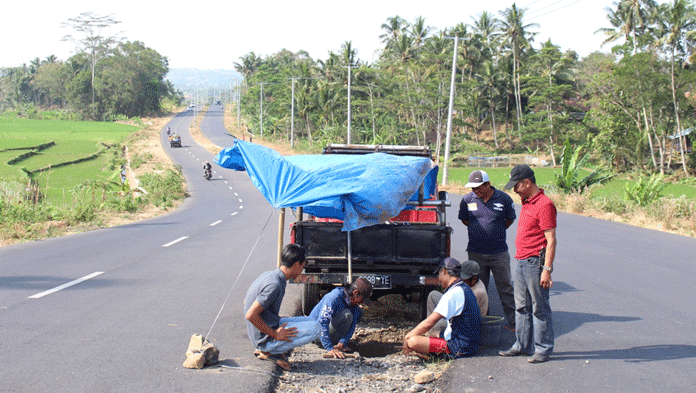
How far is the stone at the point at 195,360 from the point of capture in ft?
17.1

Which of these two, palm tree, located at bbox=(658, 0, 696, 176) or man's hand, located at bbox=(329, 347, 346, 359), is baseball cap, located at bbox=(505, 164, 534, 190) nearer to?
man's hand, located at bbox=(329, 347, 346, 359)

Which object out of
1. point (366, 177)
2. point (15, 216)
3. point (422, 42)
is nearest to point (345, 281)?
point (366, 177)

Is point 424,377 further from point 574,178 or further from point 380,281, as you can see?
point 574,178

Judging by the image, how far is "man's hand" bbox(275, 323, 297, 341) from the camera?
5.41m

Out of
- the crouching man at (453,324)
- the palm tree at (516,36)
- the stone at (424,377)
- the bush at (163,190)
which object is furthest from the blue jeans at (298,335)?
the palm tree at (516,36)

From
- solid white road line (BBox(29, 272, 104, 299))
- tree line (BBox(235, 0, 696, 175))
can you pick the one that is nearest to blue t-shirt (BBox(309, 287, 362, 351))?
solid white road line (BBox(29, 272, 104, 299))

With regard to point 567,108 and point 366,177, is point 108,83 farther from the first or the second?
point 366,177

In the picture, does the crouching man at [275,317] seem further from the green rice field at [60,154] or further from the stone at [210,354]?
the green rice field at [60,154]

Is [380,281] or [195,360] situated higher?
[380,281]

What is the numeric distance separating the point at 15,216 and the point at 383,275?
13.9 m

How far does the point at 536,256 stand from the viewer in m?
5.59

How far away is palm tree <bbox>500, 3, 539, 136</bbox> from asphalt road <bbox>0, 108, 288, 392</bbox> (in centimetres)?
5464

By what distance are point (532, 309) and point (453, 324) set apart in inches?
30.8

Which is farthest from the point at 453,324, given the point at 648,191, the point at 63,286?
the point at 648,191
